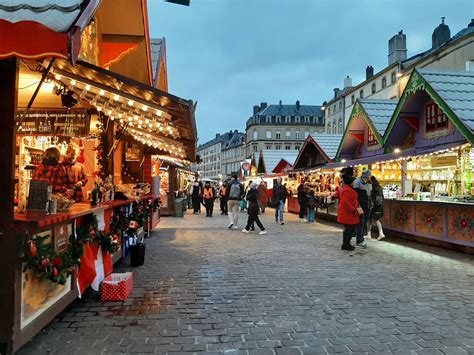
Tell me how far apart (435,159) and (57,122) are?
11.3 metres

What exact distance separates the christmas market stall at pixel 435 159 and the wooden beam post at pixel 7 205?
29.1ft

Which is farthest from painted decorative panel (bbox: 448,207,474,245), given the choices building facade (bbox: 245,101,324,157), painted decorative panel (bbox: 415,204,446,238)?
building facade (bbox: 245,101,324,157)

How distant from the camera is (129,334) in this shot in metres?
4.18

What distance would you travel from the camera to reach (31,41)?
324 centimetres

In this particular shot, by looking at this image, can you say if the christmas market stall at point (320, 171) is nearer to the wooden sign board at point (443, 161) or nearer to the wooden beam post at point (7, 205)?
the wooden sign board at point (443, 161)

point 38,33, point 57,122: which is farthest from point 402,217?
point 38,33

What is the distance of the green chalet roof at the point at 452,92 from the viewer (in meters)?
9.73

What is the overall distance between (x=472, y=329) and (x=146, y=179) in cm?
1274

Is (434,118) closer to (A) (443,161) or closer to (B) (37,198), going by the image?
(A) (443,161)

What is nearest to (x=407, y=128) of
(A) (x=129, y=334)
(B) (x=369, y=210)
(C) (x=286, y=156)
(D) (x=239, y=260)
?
(B) (x=369, y=210)

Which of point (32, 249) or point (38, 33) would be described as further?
point (32, 249)

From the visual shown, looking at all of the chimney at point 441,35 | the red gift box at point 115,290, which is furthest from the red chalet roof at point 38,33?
Answer: the chimney at point 441,35

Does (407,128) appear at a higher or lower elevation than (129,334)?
higher

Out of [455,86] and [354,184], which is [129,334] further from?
[455,86]
